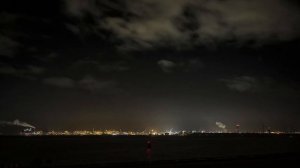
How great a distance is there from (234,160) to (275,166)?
6.49 meters

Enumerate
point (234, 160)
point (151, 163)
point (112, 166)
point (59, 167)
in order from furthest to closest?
point (234, 160), point (151, 163), point (112, 166), point (59, 167)

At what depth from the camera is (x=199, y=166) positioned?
127 feet

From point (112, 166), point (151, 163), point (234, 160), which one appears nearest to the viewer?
point (112, 166)

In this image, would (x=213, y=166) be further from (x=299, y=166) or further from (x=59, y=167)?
(x=59, y=167)

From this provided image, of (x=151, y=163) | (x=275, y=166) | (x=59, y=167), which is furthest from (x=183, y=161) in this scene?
(x=59, y=167)

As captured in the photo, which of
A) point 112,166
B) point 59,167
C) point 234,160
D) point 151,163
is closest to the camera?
point 59,167

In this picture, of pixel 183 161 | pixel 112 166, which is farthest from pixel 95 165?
pixel 183 161

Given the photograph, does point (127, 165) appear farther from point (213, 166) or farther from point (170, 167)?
point (213, 166)

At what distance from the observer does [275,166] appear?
3944 centimetres

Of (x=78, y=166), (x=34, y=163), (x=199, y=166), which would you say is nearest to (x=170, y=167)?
(x=199, y=166)

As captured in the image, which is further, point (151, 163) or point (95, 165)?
point (151, 163)

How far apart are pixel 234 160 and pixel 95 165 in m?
17.4

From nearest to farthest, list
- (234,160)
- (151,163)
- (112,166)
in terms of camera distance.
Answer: (112,166)
(151,163)
(234,160)

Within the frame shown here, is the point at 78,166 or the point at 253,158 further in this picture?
the point at 253,158
